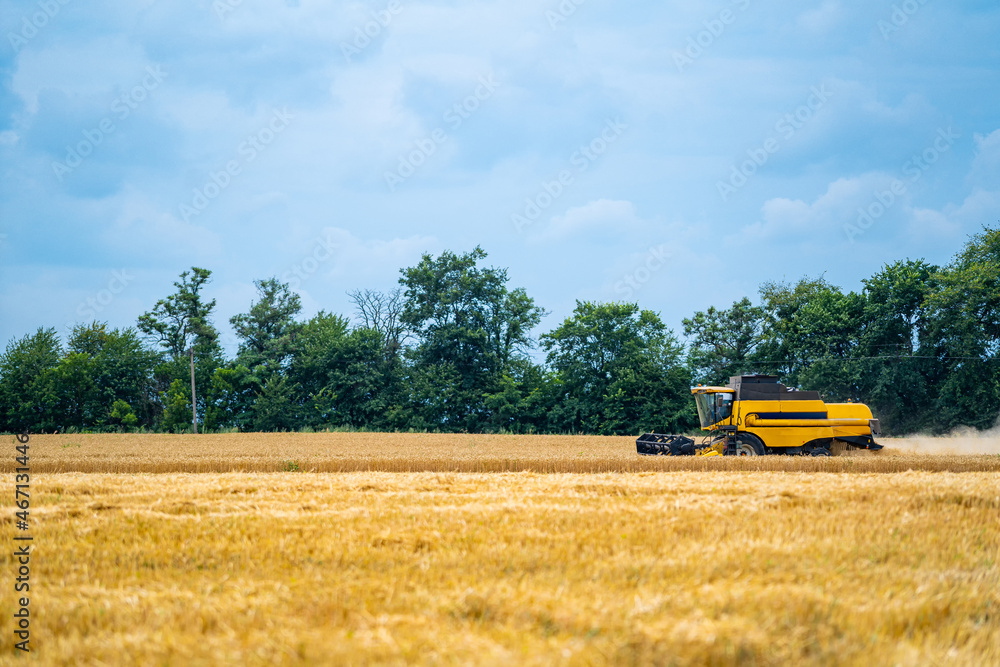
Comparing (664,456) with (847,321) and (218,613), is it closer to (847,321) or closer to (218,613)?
(218,613)

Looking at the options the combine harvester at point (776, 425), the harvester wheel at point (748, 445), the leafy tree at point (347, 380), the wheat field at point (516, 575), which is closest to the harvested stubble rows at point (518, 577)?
the wheat field at point (516, 575)

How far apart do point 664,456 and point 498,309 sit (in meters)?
29.8

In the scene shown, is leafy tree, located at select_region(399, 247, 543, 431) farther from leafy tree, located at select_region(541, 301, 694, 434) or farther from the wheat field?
the wheat field

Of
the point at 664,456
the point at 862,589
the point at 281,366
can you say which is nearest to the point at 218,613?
the point at 862,589

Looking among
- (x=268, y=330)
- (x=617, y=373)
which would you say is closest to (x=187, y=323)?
(x=268, y=330)

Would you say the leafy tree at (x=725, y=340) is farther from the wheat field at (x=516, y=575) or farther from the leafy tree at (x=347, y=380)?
the wheat field at (x=516, y=575)

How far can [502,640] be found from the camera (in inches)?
166

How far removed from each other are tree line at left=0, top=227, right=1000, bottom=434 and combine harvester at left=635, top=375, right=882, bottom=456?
19977mm

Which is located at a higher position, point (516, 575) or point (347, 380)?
point (347, 380)

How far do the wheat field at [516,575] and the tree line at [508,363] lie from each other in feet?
99.7

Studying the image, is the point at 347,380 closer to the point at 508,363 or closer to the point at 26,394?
the point at 508,363

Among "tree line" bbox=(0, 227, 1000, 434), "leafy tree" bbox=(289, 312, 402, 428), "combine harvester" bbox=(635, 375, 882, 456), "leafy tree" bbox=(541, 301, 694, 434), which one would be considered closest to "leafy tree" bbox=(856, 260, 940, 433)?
"tree line" bbox=(0, 227, 1000, 434)

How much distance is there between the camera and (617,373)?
42062mm

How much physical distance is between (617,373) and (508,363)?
25.8 feet
